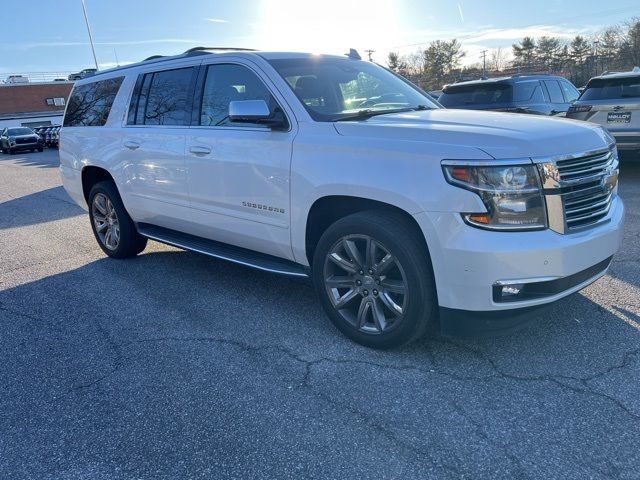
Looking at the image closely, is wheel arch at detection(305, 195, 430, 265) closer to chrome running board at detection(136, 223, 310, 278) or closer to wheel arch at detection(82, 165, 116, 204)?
chrome running board at detection(136, 223, 310, 278)

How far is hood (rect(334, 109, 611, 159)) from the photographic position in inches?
117

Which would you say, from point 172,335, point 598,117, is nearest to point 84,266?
point 172,335

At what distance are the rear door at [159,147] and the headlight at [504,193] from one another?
2.64m

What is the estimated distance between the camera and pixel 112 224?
6035mm

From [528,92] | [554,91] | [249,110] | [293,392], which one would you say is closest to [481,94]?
[528,92]

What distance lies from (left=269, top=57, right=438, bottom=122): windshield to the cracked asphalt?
1631mm

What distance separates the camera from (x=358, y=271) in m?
3.54

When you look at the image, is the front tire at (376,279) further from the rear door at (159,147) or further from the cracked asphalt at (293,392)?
the rear door at (159,147)

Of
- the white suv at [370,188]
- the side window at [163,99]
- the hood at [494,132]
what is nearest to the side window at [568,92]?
the white suv at [370,188]

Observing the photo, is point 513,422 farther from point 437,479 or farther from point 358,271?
point 358,271

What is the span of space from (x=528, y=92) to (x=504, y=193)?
8.16 meters

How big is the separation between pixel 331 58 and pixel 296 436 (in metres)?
3.19

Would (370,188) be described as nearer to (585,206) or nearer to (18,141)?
(585,206)

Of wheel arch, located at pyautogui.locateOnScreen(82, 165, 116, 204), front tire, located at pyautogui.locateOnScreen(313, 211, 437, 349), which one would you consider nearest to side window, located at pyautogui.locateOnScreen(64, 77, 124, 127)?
wheel arch, located at pyautogui.locateOnScreen(82, 165, 116, 204)
